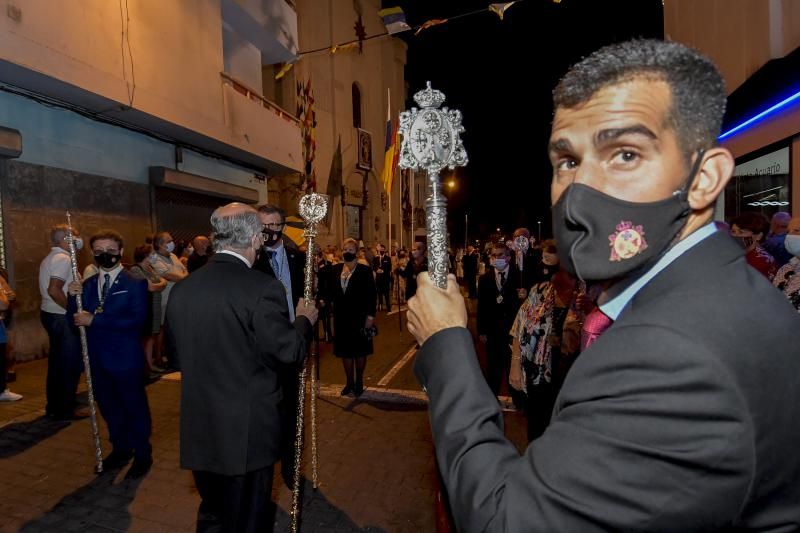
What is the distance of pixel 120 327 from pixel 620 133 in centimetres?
453

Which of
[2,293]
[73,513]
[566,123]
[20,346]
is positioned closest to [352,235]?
[20,346]

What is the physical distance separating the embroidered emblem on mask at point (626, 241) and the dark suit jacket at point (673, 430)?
0.25ft

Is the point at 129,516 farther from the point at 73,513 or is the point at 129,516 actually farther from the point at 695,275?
the point at 695,275

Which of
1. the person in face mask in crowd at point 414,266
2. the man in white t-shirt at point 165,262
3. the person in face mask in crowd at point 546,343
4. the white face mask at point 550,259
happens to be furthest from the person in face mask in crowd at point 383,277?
the person in face mask in crowd at point 546,343

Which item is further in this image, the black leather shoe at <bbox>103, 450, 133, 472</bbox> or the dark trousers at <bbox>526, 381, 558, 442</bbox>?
the black leather shoe at <bbox>103, 450, 133, 472</bbox>

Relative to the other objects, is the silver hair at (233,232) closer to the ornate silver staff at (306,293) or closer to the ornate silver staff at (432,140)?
the ornate silver staff at (306,293)

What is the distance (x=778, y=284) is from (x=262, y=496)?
4.11 meters

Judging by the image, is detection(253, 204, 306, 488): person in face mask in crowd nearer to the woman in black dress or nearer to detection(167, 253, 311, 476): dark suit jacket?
the woman in black dress

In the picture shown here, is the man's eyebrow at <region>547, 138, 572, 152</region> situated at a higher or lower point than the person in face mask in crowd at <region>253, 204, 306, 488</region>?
higher

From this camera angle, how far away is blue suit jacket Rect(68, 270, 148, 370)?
4336mm

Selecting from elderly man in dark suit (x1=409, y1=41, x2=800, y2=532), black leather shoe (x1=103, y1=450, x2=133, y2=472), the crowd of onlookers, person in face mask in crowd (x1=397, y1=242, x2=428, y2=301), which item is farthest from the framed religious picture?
elderly man in dark suit (x1=409, y1=41, x2=800, y2=532)

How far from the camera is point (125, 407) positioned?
4.39 meters

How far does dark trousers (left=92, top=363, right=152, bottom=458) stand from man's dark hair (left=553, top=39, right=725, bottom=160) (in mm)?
4589

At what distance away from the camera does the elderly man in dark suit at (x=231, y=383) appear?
2.73m
